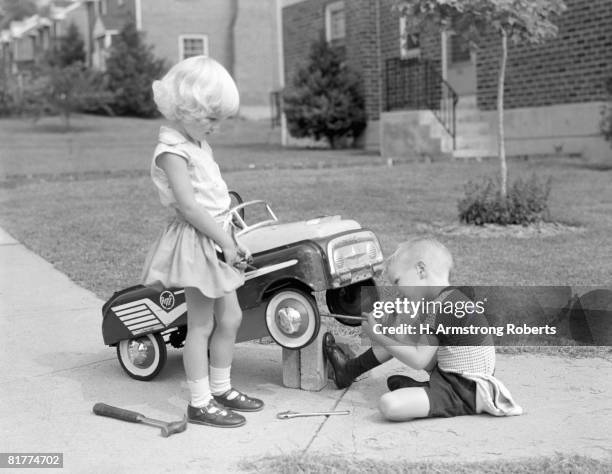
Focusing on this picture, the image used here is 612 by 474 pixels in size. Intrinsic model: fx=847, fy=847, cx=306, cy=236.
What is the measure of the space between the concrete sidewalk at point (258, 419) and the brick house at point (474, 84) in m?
8.29

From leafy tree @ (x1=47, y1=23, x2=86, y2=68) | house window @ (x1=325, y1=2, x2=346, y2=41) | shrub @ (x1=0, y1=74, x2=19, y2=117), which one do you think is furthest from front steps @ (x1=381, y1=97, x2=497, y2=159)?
leafy tree @ (x1=47, y1=23, x2=86, y2=68)

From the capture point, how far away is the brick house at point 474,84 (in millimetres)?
14031

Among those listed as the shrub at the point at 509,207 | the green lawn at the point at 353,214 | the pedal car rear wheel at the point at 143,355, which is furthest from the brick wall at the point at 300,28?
the pedal car rear wheel at the point at 143,355

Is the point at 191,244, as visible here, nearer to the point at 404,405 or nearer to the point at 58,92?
the point at 404,405

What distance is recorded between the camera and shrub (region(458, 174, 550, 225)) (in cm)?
796

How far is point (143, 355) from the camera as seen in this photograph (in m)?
4.04

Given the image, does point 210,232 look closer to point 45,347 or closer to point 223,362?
point 223,362

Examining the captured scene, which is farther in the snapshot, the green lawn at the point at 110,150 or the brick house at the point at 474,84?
the green lawn at the point at 110,150

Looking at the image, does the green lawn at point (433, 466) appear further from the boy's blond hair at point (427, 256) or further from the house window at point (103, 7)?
the house window at point (103, 7)

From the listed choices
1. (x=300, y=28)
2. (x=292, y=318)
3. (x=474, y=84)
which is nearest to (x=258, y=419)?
(x=292, y=318)

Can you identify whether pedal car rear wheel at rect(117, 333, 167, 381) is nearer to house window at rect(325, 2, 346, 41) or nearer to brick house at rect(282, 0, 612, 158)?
brick house at rect(282, 0, 612, 158)

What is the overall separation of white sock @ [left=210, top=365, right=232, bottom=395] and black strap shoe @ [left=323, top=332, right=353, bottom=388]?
508 millimetres

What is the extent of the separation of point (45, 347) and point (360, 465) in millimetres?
2453

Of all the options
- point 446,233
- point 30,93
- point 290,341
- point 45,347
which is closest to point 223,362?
point 290,341
